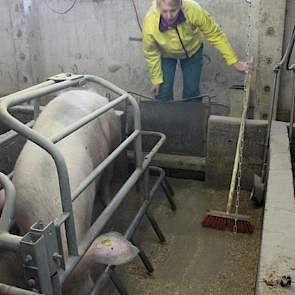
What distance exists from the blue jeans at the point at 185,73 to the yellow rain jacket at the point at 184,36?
0.34 ft

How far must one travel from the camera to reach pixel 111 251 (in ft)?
5.17

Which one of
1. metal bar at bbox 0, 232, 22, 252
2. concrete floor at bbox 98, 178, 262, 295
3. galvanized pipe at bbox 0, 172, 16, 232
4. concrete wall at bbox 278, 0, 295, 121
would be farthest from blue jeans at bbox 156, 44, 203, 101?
metal bar at bbox 0, 232, 22, 252

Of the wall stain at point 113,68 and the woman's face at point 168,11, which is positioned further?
the wall stain at point 113,68

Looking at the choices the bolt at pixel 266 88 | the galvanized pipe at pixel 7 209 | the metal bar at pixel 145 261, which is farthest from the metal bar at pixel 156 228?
the bolt at pixel 266 88

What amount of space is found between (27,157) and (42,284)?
813 mm

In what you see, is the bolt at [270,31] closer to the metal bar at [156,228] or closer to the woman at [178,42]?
the woman at [178,42]

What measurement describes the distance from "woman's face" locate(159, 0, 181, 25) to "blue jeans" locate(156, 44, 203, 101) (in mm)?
448

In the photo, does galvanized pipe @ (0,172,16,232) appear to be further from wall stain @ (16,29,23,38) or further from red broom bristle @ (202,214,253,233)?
wall stain @ (16,29,23,38)

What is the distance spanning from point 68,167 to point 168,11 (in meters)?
1.82

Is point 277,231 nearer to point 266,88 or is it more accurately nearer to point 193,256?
point 193,256

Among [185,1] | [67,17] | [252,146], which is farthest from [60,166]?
[67,17]

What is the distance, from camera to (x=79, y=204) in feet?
6.22

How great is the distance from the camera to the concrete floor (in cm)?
230

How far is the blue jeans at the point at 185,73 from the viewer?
3.73 metres
